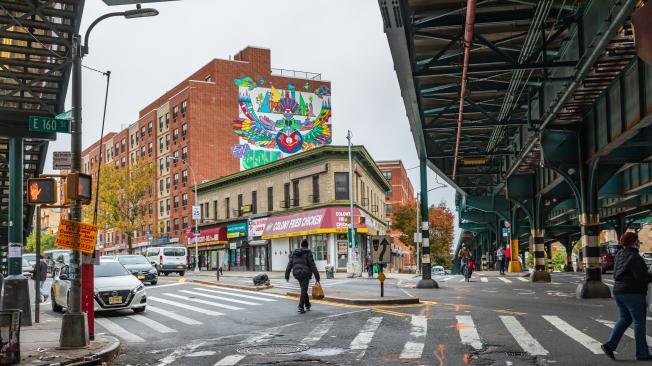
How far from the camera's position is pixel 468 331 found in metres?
13.0

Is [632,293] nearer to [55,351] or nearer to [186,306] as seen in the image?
[55,351]

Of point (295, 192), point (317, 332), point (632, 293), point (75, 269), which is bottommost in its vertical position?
point (317, 332)

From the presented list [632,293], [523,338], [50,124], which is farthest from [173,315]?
[632,293]

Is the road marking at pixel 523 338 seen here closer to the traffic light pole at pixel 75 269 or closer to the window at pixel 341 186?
the traffic light pole at pixel 75 269

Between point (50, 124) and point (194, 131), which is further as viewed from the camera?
point (194, 131)

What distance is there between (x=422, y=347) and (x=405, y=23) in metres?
6.50

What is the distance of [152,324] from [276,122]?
64.8 m

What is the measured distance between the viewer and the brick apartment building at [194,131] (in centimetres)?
7675

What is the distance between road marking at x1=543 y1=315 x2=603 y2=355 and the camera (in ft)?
35.3

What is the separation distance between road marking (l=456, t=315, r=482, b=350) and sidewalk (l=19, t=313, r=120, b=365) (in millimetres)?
6080

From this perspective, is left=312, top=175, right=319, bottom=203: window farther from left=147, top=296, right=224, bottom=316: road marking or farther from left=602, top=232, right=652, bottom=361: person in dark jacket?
left=602, top=232, right=652, bottom=361: person in dark jacket

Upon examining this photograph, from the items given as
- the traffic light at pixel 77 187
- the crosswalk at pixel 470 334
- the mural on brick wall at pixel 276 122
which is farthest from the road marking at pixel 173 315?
the mural on brick wall at pixel 276 122

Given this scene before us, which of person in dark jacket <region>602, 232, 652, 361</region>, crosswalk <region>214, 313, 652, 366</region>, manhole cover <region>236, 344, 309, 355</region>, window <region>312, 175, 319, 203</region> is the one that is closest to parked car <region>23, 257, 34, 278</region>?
window <region>312, 175, 319, 203</region>

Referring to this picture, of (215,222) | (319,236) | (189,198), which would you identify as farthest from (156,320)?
(189,198)
